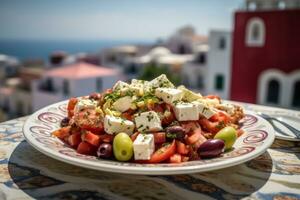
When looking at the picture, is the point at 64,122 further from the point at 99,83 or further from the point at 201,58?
the point at 201,58

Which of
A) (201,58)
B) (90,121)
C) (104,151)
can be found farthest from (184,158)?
(201,58)

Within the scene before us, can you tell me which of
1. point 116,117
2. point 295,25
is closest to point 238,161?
point 116,117

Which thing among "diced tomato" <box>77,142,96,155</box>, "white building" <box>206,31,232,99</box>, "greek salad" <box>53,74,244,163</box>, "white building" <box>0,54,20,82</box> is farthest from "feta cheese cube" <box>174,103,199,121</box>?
"white building" <box>0,54,20,82</box>

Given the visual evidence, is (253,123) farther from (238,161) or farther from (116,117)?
(116,117)

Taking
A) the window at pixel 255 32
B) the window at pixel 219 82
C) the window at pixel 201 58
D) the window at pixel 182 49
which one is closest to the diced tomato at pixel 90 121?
the window at pixel 255 32

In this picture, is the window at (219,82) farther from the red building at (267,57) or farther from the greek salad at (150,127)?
the greek salad at (150,127)

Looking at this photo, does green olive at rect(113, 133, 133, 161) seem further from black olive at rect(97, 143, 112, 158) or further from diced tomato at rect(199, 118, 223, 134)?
diced tomato at rect(199, 118, 223, 134)
